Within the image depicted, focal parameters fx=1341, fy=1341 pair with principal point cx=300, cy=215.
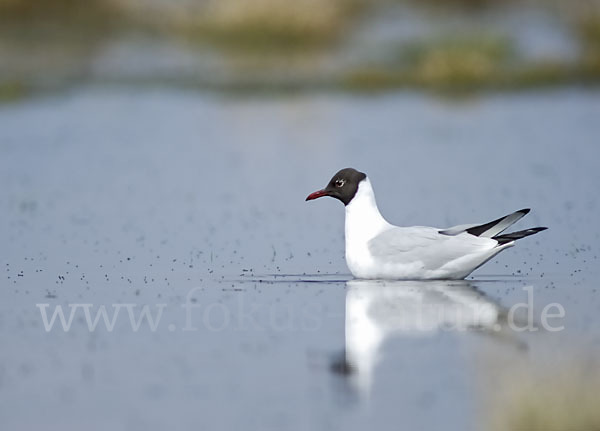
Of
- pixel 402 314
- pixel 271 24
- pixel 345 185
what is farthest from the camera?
pixel 271 24

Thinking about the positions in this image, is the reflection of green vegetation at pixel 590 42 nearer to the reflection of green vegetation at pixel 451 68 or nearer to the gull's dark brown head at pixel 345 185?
the reflection of green vegetation at pixel 451 68

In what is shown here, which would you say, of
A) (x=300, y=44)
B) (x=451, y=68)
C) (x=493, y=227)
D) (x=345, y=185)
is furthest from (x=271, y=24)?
(x=493, y=227)

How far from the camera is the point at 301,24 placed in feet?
108

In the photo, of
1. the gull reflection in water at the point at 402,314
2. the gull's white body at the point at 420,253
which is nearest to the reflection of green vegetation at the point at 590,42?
the gull's white body at the point at 420,253

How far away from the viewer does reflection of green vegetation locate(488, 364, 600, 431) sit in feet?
21.9

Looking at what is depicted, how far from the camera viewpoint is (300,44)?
32.7 metres

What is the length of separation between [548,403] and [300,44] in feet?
86.4

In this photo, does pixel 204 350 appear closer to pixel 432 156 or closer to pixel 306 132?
pixel 432 156

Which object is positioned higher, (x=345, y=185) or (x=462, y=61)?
(x=462, y=61)

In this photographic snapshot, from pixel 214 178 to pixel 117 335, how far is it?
743 cm

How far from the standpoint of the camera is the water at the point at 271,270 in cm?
741

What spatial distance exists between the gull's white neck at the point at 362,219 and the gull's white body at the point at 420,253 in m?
0.05

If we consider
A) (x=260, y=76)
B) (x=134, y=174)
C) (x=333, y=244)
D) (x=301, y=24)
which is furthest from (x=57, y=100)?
(x=333, y=244)

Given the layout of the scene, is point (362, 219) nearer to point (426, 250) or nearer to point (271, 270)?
point (426, 250)
